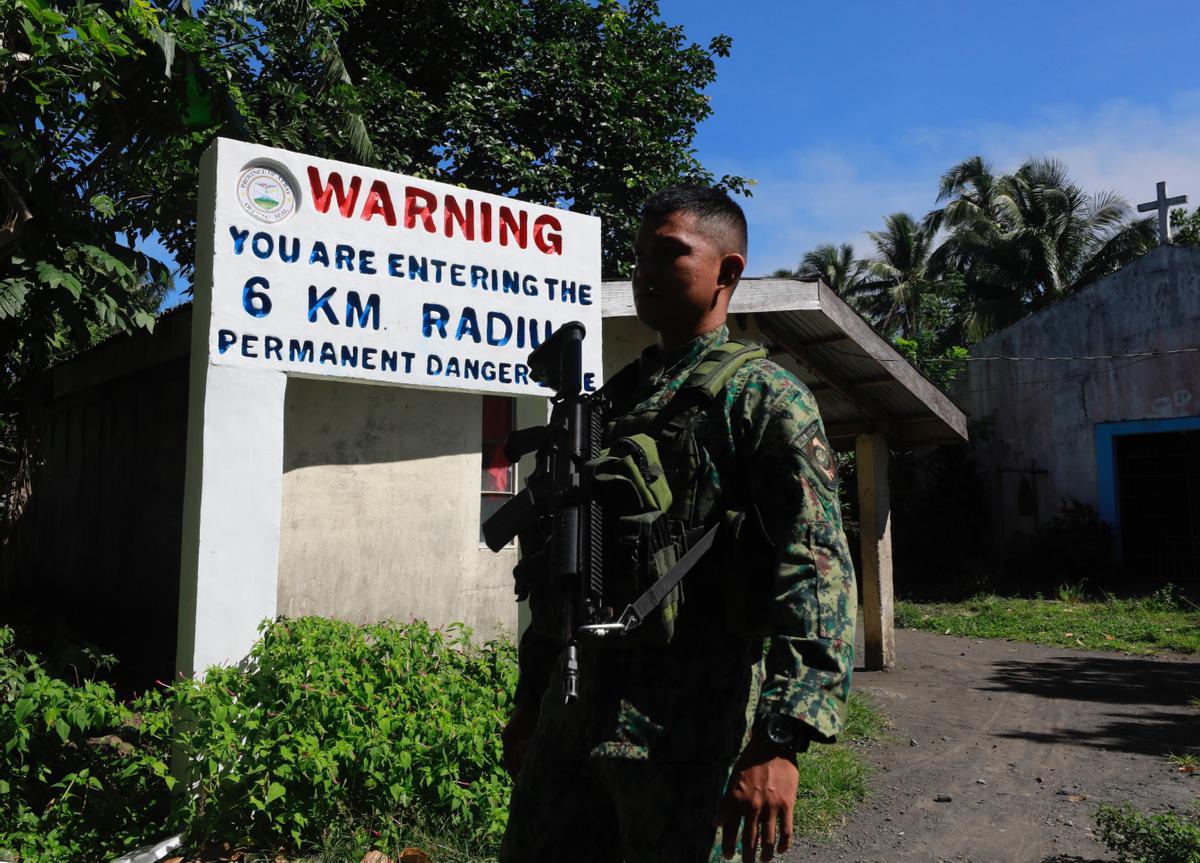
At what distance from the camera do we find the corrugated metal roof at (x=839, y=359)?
7141 mm

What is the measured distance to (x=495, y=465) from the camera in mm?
7586

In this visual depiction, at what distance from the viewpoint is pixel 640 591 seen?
1836 millimetres

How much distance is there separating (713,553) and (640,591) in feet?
0.60

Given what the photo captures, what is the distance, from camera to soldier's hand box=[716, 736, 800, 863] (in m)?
1.63

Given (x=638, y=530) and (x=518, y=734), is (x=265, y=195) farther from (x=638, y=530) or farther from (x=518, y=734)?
(x=638, y=530)

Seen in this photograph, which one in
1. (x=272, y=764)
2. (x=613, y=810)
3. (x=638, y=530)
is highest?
(x=638, y=530)

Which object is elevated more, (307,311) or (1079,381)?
(1079,381)

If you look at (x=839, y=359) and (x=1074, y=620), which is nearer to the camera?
(x=839, y=359)

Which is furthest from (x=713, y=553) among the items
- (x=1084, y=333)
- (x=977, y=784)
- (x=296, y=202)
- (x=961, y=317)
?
(x=961, y=317)

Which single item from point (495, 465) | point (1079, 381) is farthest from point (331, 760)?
point (1079, 381)

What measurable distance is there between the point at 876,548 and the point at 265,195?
20.3 feet

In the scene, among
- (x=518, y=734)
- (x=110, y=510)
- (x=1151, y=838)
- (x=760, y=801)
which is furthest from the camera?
(x=110, y=510)

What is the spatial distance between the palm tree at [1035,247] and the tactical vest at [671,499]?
24339 millimetres

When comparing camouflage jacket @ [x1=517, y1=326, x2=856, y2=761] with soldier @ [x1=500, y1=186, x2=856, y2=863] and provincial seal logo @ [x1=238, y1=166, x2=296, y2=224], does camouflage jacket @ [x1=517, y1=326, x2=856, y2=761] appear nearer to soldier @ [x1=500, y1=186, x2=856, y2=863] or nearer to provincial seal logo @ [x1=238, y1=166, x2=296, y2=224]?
soldier @ [x1=500, y1=186, x2=856, y2=863]
